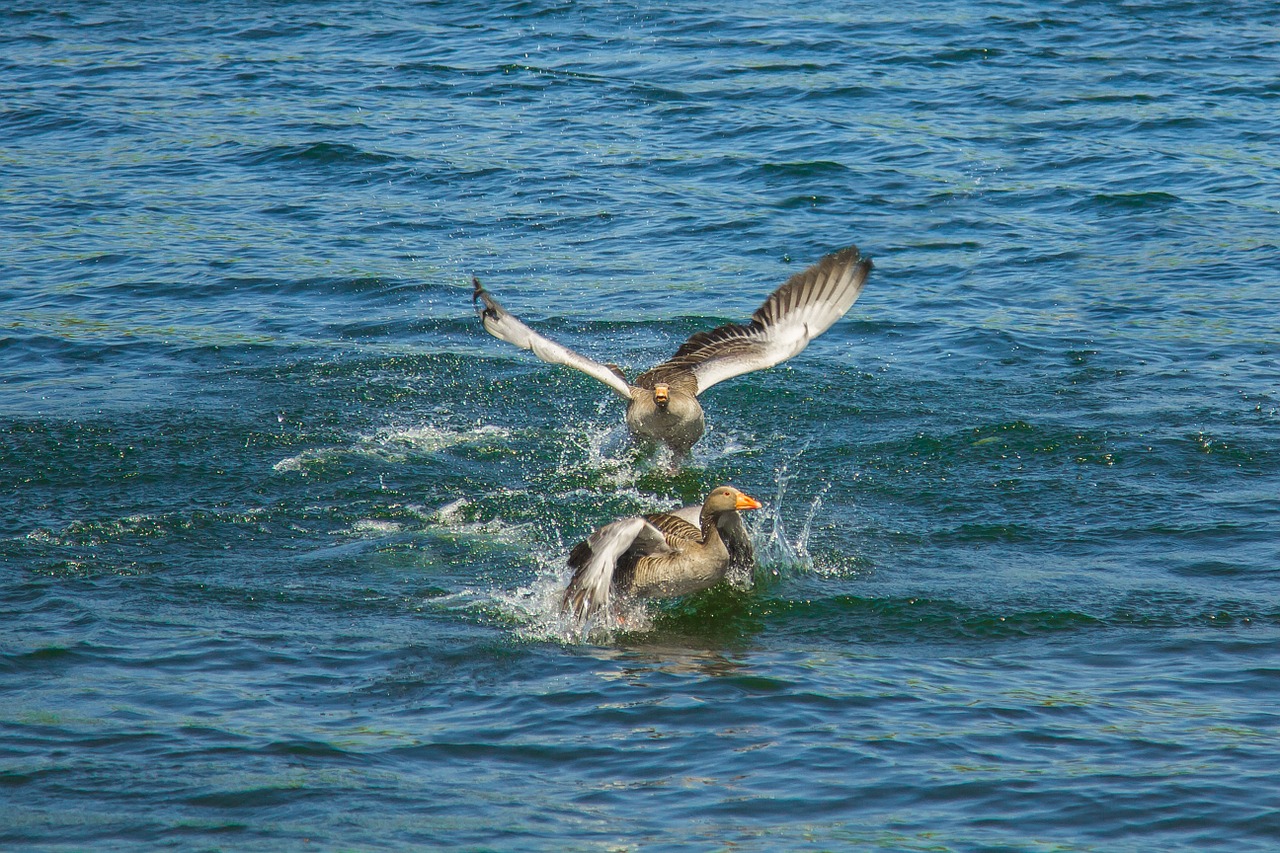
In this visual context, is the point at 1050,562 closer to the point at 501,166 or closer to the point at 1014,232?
the point at 1014,232

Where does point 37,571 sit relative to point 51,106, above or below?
below

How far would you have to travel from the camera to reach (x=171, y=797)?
6.93m

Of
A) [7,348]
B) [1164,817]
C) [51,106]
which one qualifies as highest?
[51,106]

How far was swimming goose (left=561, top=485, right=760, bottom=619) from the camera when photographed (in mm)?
8836

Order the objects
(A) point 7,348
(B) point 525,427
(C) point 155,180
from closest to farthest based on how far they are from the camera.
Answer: (B) point 525,427
(A) point 7,348
(C) point 155,180

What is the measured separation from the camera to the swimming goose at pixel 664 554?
8836 millimetres

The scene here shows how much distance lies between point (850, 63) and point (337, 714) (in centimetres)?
1766

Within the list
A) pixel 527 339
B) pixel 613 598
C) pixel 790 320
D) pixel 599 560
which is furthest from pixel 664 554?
pixel 790 320

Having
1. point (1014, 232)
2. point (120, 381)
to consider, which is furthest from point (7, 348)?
point (1014, 232)

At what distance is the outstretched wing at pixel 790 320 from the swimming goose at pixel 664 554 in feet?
9.09

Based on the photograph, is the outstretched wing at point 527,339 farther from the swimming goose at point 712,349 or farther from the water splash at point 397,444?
the water splash at point 397,444

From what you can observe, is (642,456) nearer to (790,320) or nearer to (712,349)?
(712,349)

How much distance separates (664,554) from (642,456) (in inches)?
122

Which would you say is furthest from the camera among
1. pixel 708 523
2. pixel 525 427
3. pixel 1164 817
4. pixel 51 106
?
pixel 51 106
